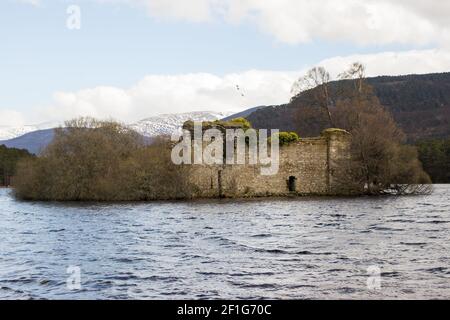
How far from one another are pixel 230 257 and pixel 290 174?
1368 inches

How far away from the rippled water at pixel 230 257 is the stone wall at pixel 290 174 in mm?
21249

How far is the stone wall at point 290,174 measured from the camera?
5012cm

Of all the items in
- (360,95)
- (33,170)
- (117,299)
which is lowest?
(117,299)

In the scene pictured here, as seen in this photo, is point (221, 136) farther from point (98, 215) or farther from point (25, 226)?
point (25, 226)

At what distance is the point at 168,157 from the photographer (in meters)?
48.8

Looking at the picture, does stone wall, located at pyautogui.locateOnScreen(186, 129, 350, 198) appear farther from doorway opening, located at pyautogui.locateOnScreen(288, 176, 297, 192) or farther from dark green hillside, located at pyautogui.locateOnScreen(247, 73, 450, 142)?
dark green hillside, located at pyautogui.locateOnScreen(247, 73, 450, 142)

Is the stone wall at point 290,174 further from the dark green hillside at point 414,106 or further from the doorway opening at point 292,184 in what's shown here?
the dark green hillside at point 414,106

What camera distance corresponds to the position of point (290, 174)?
51219mm

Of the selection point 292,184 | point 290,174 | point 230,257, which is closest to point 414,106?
point 292,184

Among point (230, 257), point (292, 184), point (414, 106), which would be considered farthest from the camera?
point (414, 106)

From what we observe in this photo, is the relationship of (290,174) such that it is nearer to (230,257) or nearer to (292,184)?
(292,184)

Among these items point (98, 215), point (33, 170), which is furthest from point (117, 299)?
point (33, 170)
